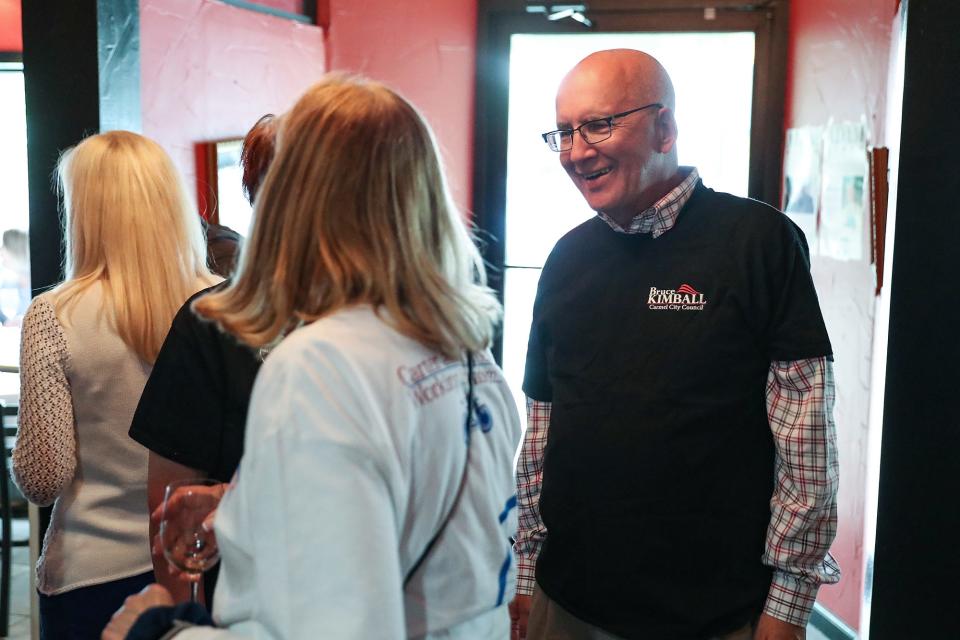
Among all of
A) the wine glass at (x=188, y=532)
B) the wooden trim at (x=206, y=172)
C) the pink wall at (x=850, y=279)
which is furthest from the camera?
the wooden trim at (x=206, y=172)

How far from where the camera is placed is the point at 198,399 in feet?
4.77

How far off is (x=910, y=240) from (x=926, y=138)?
203mm

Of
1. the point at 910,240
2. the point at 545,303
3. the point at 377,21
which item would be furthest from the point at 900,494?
the point at 377,21

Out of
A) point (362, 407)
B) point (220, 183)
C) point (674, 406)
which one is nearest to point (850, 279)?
point (674, 406)

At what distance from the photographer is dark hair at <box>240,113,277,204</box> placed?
1.52 metres

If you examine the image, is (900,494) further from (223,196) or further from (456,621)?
(223,196)

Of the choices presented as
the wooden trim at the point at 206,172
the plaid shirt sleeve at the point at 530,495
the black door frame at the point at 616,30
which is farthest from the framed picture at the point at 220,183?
the plaid shirt sleeve at the point at 530,495

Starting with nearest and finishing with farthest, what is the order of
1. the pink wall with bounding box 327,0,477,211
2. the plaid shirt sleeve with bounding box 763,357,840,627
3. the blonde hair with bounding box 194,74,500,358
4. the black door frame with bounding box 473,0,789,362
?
1. the blonde hair with bounding box 194,74,500,358
2. the plaid shirt sleeve with bounding box 763,357,840,627
3. the black door frame with bounding box 473,0,789,362
4. the pink wall with bounding box 327,0,477,211

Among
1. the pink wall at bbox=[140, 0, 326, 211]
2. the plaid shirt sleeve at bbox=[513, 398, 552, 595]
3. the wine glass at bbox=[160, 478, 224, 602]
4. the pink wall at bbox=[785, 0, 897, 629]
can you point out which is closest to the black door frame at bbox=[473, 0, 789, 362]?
the pink wall at bbox=[785, 0, 897, 629]

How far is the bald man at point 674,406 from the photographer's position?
5.54 ft

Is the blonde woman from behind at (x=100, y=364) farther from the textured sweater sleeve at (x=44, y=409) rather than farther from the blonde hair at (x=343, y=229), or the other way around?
the blonde hair at (x=343, y=229)

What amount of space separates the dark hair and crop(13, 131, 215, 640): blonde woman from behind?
0.43 metres

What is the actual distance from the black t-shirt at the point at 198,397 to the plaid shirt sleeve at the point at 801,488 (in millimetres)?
896

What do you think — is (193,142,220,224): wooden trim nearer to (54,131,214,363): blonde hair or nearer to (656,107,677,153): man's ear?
(54,131,214,363): blonde hair
